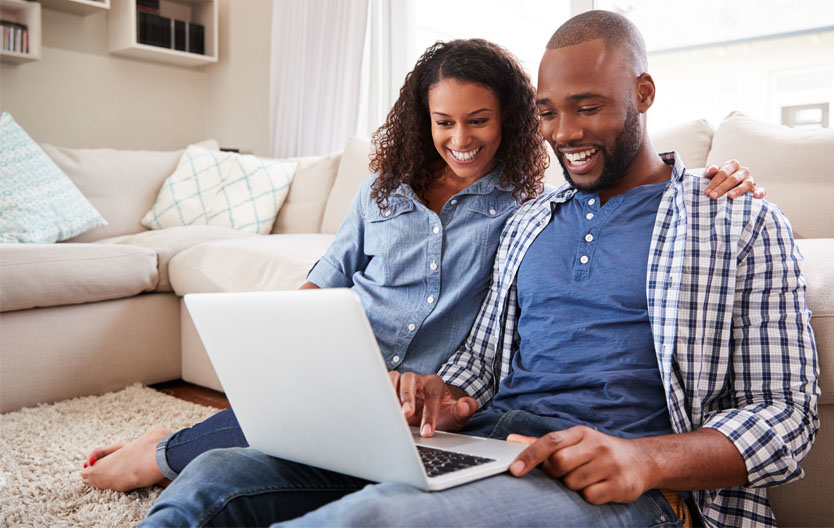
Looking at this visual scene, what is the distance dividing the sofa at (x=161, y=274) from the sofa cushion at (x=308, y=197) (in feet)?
0.35

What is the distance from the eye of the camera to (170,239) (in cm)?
246

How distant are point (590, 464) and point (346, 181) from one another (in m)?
2.11

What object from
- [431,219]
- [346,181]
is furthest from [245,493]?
[346,181]

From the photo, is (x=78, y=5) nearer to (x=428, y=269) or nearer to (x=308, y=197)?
(x=308, y=197)

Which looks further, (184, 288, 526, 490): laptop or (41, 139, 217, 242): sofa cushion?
(41, 139, 217, 242): sofa cushion

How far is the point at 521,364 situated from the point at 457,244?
0.86 ft

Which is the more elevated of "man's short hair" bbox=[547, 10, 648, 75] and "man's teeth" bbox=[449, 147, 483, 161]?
"man's short hair" bbox=[547, 10, 648, 75]

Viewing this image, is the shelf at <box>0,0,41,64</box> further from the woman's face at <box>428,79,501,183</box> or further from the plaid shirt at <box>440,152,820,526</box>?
the plaid shirt at <box>440,152,820,526</box>

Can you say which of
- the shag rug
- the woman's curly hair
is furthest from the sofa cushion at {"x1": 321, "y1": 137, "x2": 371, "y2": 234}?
the woman's curly hair

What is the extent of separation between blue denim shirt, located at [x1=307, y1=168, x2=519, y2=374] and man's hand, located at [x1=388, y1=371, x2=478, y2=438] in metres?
0.20

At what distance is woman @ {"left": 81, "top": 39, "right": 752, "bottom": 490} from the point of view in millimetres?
Answer: 1222

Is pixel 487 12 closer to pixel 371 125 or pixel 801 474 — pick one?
pixel 371 125

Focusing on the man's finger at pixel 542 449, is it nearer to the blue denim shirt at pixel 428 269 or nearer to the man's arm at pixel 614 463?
the man's arm at pixel 614 463

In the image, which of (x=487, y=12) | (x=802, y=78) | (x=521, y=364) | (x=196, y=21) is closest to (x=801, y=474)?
(x=521, y=364)
